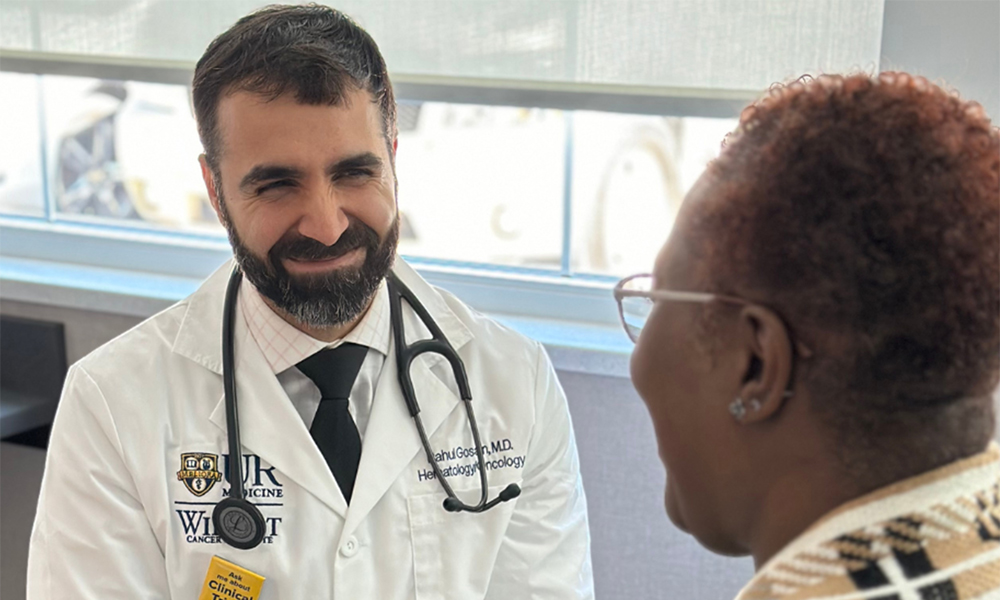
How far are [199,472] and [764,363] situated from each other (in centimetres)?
84

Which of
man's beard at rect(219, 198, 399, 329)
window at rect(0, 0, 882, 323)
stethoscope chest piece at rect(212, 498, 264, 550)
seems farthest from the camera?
window at rect(0, 0, 882, 323)

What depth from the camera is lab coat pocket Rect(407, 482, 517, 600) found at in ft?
4.26

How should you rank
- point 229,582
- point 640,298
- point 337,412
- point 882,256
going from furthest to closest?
1. point 337,412
2. point 229,582
3. point 640,298
4. point 882,256

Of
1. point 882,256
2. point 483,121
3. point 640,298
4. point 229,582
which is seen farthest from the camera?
point 483,121

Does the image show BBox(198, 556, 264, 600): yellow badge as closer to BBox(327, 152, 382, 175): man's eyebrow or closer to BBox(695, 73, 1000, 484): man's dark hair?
BBox(327, 152, 382, 175): man's eyebrow

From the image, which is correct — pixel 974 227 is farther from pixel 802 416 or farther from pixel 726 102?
pixel 726 102

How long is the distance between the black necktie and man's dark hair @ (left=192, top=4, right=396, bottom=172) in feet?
1.00

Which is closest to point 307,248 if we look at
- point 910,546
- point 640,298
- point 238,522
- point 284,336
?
point 284,336

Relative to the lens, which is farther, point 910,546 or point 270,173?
point 270,173

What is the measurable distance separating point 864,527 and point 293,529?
82 cm

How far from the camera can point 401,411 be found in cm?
135

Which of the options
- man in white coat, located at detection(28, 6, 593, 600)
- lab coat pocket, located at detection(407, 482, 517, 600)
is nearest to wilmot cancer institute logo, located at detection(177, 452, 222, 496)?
man in white coat, located at detection(28, 6, 593, 600)

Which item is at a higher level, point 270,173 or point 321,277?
point 270,173

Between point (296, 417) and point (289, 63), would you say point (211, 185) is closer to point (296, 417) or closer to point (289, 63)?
point (289, 63)
